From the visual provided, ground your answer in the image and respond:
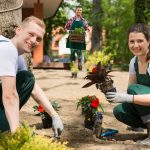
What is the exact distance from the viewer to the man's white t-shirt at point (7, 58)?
2.96m

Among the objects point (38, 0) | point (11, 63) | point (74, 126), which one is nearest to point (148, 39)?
point (74, 126)

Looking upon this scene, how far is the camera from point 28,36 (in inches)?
126

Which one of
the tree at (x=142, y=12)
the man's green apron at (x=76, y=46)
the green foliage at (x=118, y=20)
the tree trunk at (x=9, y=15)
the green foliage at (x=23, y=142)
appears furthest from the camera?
the green foliage at (x=118, y=20)

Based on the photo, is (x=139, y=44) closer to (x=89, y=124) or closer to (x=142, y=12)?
(x=89, y=124)

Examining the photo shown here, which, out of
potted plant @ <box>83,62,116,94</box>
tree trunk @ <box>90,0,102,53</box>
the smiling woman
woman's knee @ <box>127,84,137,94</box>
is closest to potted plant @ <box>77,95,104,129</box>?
the smiling woman

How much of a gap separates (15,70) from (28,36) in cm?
29

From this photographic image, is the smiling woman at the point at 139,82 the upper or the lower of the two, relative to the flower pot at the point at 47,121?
upper

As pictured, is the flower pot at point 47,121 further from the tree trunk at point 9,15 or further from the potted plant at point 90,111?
the tree trunk at point 9,15

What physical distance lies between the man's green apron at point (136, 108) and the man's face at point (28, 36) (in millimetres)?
1399

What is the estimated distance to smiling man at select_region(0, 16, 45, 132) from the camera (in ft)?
9.58

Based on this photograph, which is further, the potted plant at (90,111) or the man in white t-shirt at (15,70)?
the potted plant at (90,111)

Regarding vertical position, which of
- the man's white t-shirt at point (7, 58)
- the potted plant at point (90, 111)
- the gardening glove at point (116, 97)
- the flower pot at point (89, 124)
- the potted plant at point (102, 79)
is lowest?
the flower pot at point (89, 124)

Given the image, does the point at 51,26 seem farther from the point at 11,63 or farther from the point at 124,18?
the point at 11,63

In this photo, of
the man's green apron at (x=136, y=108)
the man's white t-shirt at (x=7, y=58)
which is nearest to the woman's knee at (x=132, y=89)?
the man's green apron at (x=136, y=108)
